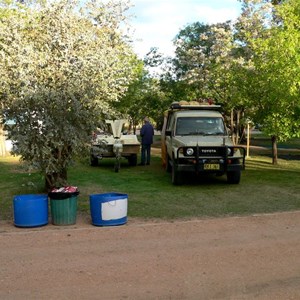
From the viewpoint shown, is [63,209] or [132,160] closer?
[63,209]

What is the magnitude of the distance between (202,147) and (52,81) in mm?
4407

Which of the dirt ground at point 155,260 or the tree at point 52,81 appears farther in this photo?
the tree at point 52,81

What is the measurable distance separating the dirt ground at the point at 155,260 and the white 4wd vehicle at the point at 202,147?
3919 millimetres

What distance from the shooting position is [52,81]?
33.4ft

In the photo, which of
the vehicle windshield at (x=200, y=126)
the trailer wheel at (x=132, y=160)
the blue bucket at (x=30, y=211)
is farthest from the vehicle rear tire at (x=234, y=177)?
the blue bucket at (x=30, y=211)

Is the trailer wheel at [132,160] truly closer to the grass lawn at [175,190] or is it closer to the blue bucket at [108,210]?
the grass lawn at [175,190]

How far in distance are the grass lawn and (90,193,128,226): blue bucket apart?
0.85 m

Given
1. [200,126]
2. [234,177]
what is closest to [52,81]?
[200,126]

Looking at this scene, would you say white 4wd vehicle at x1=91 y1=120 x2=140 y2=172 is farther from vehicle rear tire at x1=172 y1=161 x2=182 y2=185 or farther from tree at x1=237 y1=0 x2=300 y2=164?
tree at x1=237 y1=0 x2=300 y2=164

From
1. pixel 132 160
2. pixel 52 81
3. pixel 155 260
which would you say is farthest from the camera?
pixel 132 160

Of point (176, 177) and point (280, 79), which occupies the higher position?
point (280, 79)

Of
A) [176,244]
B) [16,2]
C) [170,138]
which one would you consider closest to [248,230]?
[176,244]

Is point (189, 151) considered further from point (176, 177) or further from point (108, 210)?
point (108, 210)

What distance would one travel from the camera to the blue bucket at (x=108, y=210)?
8.24 m
